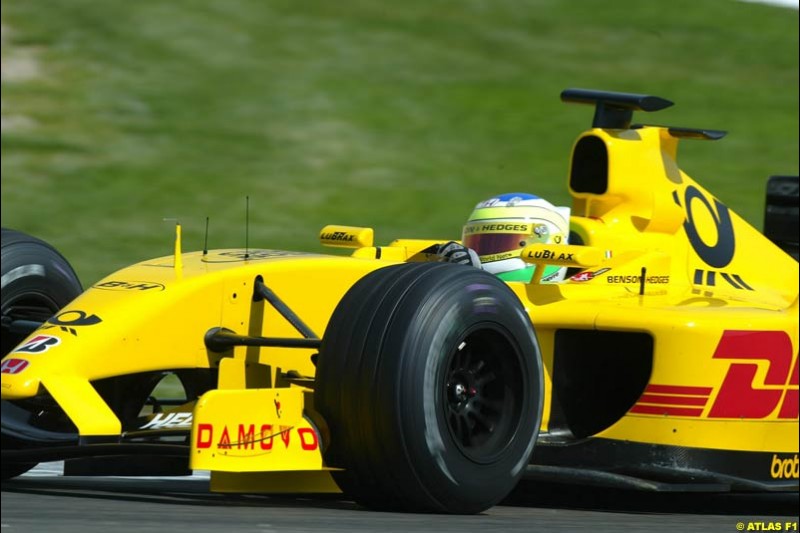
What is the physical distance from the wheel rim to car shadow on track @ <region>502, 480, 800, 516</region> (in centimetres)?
99

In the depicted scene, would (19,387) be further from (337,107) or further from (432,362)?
(337,107)

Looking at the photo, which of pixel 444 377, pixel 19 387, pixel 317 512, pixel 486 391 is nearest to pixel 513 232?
pixel 486 391

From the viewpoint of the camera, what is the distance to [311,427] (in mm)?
4578

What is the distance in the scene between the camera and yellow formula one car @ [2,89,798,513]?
4551mm

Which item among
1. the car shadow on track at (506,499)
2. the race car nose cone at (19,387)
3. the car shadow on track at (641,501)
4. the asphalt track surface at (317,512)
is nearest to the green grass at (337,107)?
the car shadow on track at (506,499)

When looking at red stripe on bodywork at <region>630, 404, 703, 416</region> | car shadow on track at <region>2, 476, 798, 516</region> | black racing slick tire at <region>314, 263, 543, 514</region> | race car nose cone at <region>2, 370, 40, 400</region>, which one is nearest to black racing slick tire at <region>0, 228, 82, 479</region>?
car shadow on track at <region>2, 476, 798, 516</region>

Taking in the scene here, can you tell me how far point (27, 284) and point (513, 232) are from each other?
2129mm

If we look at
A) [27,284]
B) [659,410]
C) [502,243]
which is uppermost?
[502,243]

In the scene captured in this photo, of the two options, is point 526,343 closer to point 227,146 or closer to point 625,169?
point 625,169

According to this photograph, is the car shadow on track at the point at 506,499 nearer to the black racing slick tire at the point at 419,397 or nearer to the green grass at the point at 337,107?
the black racing slick tire at the point at 419,397

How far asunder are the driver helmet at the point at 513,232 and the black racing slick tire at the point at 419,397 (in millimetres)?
1485

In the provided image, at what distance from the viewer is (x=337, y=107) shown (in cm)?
1778

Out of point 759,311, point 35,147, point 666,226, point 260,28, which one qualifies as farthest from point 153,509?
point 260,28

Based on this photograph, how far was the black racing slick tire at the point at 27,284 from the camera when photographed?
19.6ft
